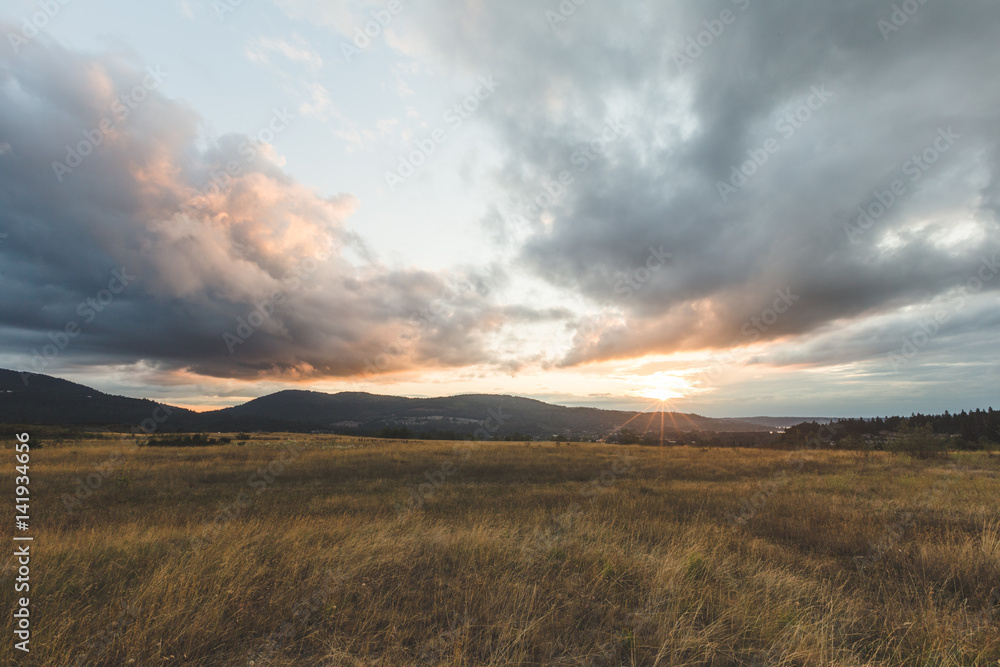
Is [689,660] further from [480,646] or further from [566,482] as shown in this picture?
[566,482]

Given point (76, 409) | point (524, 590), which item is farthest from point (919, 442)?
point (76, 409)

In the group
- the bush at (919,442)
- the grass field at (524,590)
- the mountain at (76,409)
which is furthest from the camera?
the mountain at (76,409)

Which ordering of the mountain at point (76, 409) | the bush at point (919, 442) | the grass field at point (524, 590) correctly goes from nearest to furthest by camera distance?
the grass field at point (524, 590)
the bush at point (919, 442)
the mountain at point (76, 409)

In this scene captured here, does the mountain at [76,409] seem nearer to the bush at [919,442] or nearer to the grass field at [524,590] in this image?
the grass field at [524,590]

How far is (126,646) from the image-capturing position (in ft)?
14.2

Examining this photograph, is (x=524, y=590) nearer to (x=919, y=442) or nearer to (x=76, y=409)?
(x=919, y=442)

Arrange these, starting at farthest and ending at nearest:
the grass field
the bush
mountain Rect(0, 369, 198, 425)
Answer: mountain Rect(0, 369, 198, 425)
the bush
the grass field

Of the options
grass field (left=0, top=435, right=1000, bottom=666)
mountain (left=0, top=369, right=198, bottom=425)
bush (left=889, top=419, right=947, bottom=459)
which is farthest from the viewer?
mountain (left=0, top=369, right=198, bottom=425)

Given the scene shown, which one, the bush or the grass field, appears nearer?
the grass field

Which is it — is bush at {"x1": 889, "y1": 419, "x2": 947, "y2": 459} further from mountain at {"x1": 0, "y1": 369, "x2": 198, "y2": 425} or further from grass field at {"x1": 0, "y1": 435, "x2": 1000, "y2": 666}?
mountain at {"x1": 0, "y1": 369, "x2": 198, "y2": 425}

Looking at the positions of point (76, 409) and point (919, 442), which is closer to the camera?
point (919, 442)

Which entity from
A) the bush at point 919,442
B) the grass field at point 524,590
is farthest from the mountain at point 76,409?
the bush at point 919,442

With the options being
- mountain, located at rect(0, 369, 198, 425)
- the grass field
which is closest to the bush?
the grass field

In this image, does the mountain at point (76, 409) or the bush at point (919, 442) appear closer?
the bush at point (919, 442)
